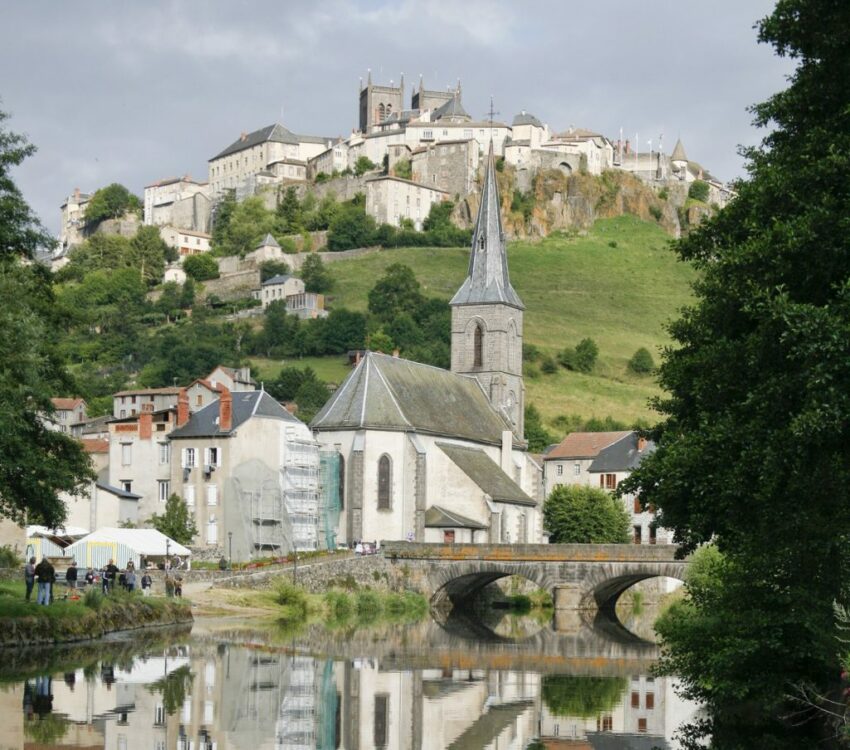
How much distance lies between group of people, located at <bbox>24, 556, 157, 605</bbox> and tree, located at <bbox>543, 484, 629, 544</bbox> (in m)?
32.8

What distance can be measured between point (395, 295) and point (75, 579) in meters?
101

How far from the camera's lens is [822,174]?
69.0 ft

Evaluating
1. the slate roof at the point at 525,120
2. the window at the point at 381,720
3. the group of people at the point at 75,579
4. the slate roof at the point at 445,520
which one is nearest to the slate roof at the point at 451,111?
the slate roof at the point at 525,120

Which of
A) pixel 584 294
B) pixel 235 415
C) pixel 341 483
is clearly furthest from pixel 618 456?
pixel 584 294

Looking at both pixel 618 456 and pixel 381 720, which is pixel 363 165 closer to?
pixel 618 456

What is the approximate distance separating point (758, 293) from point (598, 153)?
16252 centimetres

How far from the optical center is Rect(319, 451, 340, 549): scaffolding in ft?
228

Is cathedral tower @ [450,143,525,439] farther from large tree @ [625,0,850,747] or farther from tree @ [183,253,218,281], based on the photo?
tree @ [183,253,218,281]

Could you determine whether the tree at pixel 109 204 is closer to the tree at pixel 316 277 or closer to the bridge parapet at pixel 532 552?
the tree at pixel 316 277

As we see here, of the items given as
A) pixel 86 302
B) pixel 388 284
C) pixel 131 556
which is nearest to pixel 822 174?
pixel 131 556

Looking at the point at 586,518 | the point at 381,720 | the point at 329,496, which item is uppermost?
the point at 329,496

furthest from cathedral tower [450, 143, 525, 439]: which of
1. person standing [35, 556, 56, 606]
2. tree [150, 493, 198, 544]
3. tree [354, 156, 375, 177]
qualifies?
tree [354, 156, 375, 177]

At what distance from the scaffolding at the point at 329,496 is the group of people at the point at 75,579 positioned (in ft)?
54.9

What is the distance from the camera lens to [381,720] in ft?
84.1
